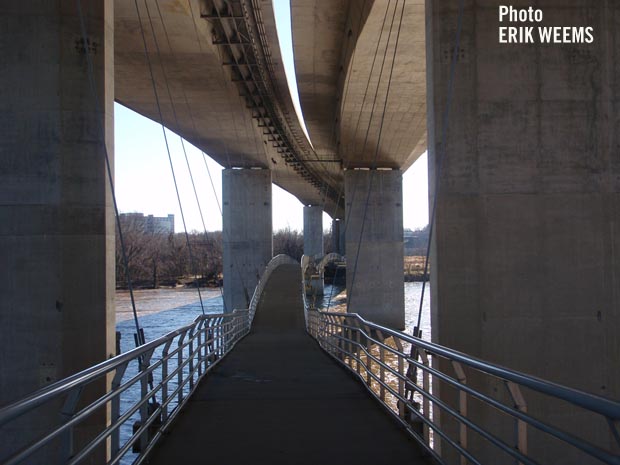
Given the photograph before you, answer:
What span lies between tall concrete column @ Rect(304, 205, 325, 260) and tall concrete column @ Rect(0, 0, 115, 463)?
74338 millimetres

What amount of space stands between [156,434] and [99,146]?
A: 7.66 meters

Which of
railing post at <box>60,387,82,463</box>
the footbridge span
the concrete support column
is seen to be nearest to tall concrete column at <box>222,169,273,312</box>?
the footbridge span

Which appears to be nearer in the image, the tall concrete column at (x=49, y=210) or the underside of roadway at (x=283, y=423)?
the underside of roadway at (x=283, y=423)

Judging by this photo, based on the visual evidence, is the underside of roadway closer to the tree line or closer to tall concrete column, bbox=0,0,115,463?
tall concrete column, bbox=0,0,115,463

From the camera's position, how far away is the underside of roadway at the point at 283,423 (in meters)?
5.17

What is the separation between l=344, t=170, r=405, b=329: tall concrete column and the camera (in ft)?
137

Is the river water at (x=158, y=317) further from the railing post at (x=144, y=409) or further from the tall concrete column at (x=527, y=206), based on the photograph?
the railing post at (x=144, y=409)

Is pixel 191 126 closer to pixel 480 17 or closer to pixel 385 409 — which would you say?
pixel 480 17

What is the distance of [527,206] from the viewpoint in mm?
12008

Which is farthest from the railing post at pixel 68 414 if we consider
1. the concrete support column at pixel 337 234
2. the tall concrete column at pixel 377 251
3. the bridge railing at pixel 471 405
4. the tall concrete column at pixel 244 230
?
the concrete support column at pixel 337 234

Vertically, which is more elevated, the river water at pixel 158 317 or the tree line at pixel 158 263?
the tree line at pixel 158 263

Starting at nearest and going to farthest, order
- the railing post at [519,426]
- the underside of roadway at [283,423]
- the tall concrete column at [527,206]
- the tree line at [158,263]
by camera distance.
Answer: the railing post at [519,426]
the underside of roadway at [283,423]
the tall concrete column at [527,206]
the tree line at [158,263]

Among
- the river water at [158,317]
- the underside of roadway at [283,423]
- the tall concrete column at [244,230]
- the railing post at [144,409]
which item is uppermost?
the tall concrete column at [244,230]

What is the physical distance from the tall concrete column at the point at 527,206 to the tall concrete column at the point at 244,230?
1152 inches
